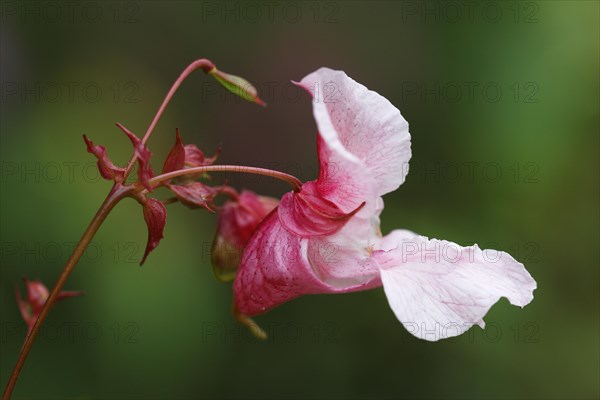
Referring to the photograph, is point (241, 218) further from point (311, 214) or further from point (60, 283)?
point (60, 283)

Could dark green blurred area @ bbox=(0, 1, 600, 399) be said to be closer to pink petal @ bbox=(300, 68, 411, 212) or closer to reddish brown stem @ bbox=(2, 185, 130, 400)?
pink petal @ bbox=(300, 68, 411, 212)

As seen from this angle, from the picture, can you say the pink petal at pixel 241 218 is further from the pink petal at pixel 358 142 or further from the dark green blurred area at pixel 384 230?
the dark green blurred area at pixel 384 230

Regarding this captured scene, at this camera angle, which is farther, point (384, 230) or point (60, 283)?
point (384, 230)

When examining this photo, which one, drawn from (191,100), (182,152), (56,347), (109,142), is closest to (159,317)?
(56,347)

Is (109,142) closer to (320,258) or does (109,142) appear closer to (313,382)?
(313,382)

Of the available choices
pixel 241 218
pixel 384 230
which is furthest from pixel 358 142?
pixel 384 230

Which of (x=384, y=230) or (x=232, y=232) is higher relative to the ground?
(x=232, y=232)

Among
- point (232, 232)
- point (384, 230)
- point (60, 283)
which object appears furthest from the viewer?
point (384, 230)
